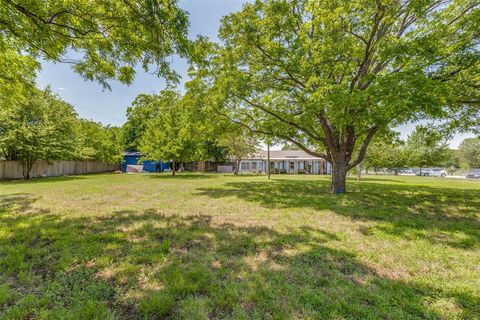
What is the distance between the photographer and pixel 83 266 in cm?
290

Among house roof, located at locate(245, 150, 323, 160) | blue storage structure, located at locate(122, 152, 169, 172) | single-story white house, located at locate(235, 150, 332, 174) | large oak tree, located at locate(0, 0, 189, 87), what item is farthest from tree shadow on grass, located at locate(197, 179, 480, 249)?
single-story white house, located at locate(235, 150, 332, 174)

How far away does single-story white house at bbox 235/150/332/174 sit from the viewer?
116ft

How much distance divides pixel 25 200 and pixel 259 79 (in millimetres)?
9348

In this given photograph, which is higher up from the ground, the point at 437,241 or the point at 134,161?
the point at 134,161

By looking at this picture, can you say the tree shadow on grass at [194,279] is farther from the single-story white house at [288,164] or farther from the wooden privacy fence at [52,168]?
the single-story white house at [288,164]

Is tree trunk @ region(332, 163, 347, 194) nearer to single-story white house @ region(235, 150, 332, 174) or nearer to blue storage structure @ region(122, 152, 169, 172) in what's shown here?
single-story white house @ region(235, 150, 332, 174)

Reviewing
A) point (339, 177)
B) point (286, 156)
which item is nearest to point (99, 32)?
point (339, 177)

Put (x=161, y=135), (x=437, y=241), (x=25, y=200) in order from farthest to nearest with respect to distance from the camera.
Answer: (x=161, y=135) → (x=25, y=200) → (x=437, y=241)

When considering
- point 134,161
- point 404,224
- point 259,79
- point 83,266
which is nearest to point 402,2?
point 259,79

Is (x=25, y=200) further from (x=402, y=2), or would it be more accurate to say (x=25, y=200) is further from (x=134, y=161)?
(x=134, y=161)

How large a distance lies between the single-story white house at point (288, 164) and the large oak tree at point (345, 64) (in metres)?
25.6

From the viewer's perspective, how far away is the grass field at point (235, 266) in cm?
212

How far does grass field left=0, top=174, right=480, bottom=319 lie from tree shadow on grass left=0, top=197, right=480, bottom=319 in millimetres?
13

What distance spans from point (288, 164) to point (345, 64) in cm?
2981
